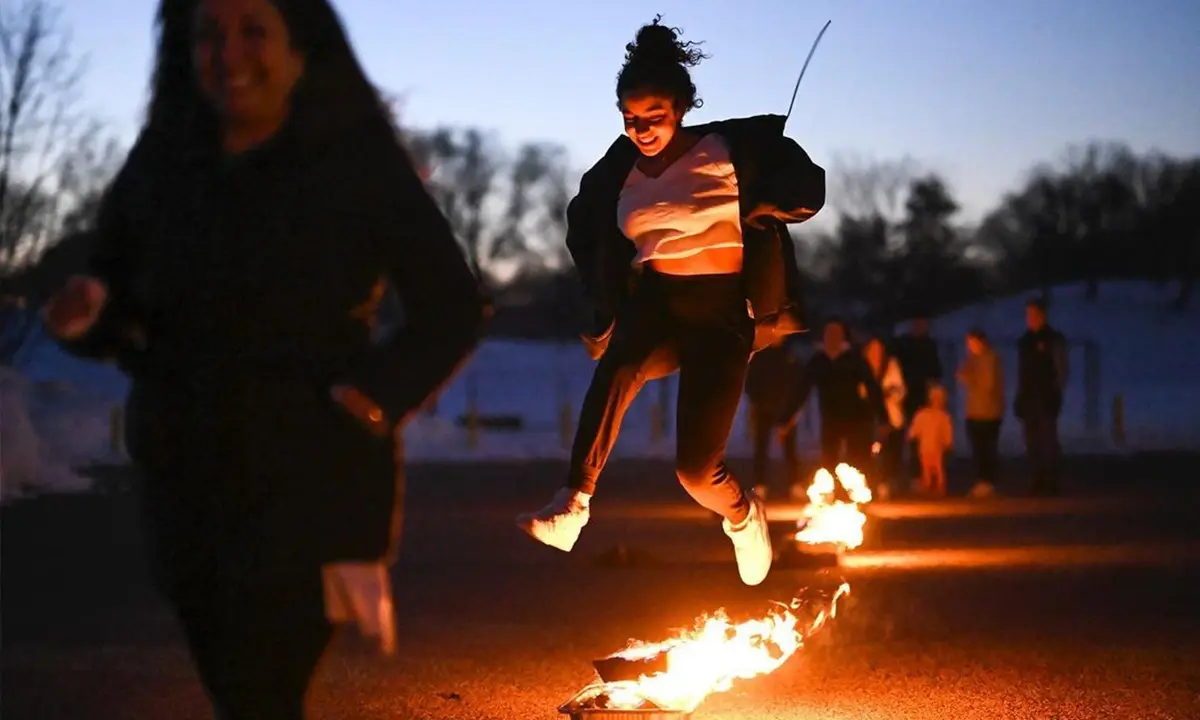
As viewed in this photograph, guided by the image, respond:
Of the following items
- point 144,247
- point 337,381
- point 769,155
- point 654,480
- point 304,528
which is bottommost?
point 654,480

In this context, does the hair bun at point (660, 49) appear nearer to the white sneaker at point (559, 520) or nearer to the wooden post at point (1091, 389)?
the white sneaker at point (559, 520)

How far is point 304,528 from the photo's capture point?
3803 mm

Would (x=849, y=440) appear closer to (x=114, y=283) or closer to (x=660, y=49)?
(x=660, y=49)

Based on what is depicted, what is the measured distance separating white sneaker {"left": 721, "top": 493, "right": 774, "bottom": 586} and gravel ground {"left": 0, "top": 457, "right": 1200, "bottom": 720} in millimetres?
616

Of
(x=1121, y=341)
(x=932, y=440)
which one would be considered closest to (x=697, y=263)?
(x=932, y=440)

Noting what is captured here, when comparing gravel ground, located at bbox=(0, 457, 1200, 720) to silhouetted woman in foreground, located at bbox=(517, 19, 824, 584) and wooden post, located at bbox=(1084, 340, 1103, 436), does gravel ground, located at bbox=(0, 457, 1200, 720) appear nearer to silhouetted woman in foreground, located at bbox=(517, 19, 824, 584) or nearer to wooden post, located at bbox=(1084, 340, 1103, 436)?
silhouetted woman in foreground, located at bbox=(517, 19, 824, 584)

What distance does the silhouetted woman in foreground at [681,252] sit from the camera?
6.68m

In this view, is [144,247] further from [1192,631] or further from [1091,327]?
[1091,327]

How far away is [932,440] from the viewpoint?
2369 centimetres

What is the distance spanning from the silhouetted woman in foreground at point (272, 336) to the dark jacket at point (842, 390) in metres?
15.2

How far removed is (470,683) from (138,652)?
208 cm

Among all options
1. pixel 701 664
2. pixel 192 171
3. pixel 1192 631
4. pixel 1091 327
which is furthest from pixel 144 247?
pixel 1091 327

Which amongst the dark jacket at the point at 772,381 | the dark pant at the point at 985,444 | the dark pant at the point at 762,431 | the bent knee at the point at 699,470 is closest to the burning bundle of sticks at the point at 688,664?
the bent knee at the point at 699,470

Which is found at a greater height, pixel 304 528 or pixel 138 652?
pixel 304 528
